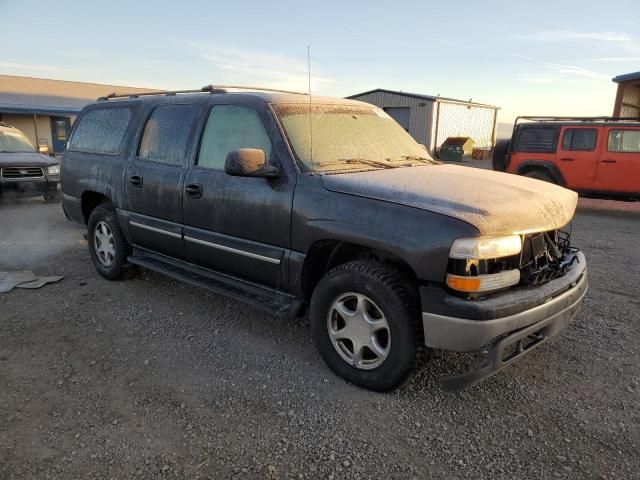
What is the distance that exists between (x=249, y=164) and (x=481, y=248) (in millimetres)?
1567

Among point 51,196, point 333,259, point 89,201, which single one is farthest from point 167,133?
point 51,196

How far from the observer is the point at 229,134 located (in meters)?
3.79

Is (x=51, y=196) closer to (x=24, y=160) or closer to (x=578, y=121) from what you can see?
(x=24, y=160)

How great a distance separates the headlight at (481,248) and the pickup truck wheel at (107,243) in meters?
3.55

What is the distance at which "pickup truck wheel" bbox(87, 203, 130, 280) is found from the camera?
4.88 metres

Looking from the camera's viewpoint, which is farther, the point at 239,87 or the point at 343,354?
the point at 239,87

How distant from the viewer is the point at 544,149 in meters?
10.7

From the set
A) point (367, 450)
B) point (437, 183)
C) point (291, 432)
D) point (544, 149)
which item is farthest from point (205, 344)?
point (544, 149)

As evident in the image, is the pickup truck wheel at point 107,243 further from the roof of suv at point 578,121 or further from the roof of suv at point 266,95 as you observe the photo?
the roof of suv at point 578,121

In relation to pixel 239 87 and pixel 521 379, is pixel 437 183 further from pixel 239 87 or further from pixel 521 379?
pixel 239 87

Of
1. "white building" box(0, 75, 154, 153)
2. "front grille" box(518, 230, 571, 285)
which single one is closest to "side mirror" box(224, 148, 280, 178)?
"front grille" box(518, 230, 571, 285)

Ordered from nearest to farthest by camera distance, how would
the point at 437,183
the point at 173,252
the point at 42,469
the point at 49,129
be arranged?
the point at 42,469
the point at 437,183
the point at 173,252
the point at 49,129

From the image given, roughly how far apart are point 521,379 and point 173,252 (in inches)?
118

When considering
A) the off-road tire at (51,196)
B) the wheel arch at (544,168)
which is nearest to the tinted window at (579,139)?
the wheel arch at (544,168)
